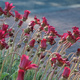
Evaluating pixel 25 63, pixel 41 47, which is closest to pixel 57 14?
pixel 41 47

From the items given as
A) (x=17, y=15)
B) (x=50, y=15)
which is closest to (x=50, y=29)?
(x=17, y=15)

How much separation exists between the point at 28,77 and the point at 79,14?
13.1ft

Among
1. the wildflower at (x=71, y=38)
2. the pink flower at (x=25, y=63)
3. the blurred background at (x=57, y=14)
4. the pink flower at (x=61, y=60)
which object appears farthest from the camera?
the blurred background at (x=57, y=14)

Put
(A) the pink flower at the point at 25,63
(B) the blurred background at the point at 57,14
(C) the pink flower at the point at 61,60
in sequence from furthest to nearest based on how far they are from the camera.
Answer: (B) the blurred background at the point at 57,14 → (C) the pink flower at the point at 61,60 → (A) the pink flower at the point at 25,63

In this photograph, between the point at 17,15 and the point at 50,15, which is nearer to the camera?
the point at 17,15

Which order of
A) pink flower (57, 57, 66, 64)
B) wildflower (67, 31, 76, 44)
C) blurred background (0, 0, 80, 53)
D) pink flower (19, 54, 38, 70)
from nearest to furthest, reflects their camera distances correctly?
pink flower (19, 54, 38, 70) < pink flower (57, 57, 66, 64) < wildflower (67, 31, 76, 44) < blurred background (0, 0, 80, 53)

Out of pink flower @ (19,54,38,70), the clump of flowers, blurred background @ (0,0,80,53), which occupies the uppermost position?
pink flower @ (19,54,38,70)

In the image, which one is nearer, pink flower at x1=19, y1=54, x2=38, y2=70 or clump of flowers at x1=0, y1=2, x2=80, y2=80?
pink flower at x1=19, y1=54, x2=38, y2=70

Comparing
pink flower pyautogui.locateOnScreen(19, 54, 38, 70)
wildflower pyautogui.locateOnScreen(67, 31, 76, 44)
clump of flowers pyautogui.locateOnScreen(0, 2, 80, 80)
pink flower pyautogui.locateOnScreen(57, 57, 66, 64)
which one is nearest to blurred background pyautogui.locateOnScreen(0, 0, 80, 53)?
clump of flowers pyautogui.locateOnScreen(0, 2, 80, 80)

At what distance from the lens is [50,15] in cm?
519

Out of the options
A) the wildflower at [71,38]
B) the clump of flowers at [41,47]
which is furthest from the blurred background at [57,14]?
the wildflower at [71,38]

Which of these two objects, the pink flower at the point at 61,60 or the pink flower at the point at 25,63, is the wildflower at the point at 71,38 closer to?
the pink flower at the point at 61,60

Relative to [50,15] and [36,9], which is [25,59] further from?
[36,9]

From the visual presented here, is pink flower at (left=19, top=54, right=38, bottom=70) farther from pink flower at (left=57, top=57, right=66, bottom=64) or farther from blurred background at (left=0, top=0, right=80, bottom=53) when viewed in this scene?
blurred background at (left=0, top=0, right=80, bottom=53)
